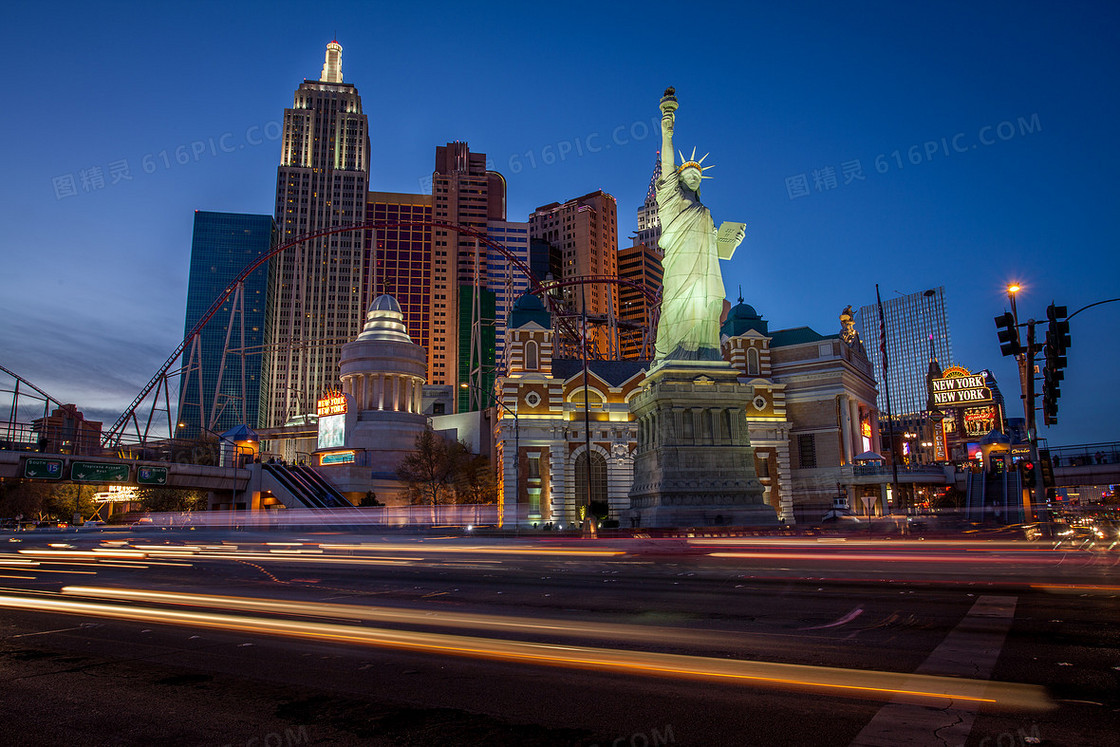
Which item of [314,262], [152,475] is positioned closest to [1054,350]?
[152,475]

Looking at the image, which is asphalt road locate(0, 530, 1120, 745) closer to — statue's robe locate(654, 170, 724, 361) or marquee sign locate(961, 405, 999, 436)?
statue's robe locate(654, 170, 724, 361)

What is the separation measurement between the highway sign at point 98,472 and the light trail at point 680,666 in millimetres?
41161

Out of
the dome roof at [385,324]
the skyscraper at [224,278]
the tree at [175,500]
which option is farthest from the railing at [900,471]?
the skyscraper at [224,278]

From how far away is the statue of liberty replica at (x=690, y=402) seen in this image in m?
41.0

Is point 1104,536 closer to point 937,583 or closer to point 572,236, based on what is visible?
point 937,583

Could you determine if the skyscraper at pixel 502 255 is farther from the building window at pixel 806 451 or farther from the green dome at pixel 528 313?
the building window at pixel 806 451

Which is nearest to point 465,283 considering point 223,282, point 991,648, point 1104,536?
point 223,282

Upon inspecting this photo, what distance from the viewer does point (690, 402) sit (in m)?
42.9

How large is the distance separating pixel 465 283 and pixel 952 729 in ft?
608

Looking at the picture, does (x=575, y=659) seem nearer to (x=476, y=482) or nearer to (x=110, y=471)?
(x=110, y=471)

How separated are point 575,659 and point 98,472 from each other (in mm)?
48387

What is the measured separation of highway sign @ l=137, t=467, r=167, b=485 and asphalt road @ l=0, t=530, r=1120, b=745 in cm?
3673

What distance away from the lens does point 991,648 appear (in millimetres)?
7797

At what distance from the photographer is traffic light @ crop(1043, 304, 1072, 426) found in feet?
68.4
